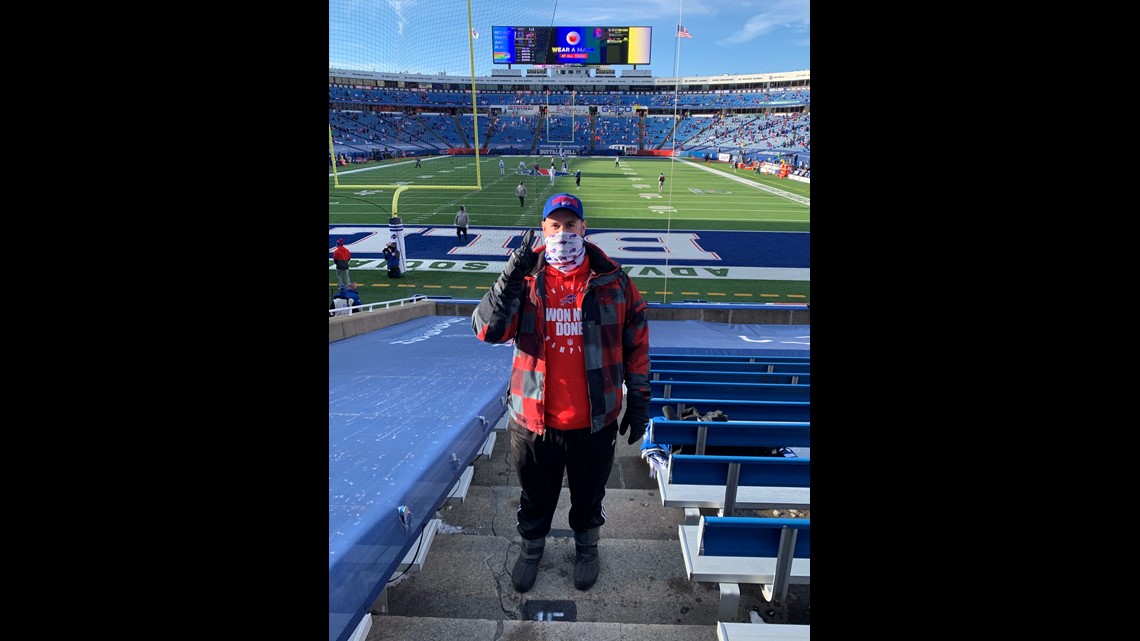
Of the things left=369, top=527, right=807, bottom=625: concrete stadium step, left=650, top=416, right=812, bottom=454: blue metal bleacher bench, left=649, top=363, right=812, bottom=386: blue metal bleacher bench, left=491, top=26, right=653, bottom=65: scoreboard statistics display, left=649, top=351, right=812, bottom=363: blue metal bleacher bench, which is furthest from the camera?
left=491, top=26, right=653, bottom=65: scoreboard statistics display

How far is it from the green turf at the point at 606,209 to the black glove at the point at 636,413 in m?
9.65

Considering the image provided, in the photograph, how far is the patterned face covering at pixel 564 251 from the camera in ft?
7.29

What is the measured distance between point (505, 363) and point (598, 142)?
2678 inches

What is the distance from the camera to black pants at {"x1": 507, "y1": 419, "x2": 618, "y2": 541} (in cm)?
228

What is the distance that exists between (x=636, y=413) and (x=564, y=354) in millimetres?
503

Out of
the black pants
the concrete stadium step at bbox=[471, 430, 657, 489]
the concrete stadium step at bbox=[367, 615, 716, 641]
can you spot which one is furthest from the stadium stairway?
the concrete stadium step at bbox=[471, 430, 657, 489]

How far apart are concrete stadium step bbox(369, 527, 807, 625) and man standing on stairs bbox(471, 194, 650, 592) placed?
0.09 metres

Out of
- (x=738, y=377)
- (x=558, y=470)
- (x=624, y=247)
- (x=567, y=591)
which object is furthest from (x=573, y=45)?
(x=567, y=591)

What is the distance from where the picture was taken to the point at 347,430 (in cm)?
305

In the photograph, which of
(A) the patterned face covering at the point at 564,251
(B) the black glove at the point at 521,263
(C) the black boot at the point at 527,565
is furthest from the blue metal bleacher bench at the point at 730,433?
(B) the black glove at the point at 521,263

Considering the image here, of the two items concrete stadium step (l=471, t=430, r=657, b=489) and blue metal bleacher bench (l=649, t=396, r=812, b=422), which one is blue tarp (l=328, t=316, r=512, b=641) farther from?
blue metal bleacher bench (l=649, t=396, r=812, b=422)

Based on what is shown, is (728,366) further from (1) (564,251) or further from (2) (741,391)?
(1) (564,251)
